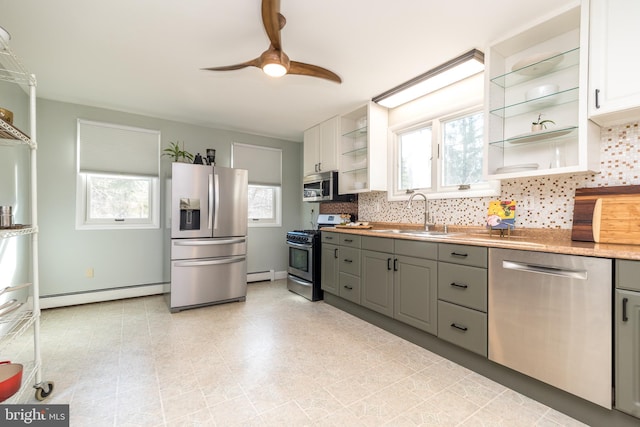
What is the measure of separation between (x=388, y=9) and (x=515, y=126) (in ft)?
4.45

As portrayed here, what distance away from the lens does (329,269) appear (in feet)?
11.7

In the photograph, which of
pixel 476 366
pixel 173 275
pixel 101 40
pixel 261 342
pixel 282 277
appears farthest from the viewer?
pixel 282 277

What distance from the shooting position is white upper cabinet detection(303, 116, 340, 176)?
4004 mm

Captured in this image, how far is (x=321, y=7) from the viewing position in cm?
191

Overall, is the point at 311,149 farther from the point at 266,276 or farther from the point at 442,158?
the point at 266,276

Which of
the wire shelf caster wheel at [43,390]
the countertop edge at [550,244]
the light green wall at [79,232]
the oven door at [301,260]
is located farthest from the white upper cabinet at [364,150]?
the wire shelf caster wheel at [43,390]

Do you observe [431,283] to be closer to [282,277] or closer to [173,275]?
[173,275]

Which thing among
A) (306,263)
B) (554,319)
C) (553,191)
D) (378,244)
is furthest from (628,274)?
(306,263)

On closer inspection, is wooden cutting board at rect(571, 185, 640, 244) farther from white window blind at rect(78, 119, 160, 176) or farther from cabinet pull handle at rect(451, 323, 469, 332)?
white window blind at rect(78, 119, 160, 176)

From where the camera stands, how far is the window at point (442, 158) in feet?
9.13

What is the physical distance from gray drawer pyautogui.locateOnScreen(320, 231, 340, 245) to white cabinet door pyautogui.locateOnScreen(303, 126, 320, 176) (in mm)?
1102

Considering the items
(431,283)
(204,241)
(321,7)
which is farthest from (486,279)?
(204,241)

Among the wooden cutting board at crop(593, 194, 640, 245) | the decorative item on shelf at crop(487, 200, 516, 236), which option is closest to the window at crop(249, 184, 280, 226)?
the decorative item on shelf at crop(487, 200, 516, 236)

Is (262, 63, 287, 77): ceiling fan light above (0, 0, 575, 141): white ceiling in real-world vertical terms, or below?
below
